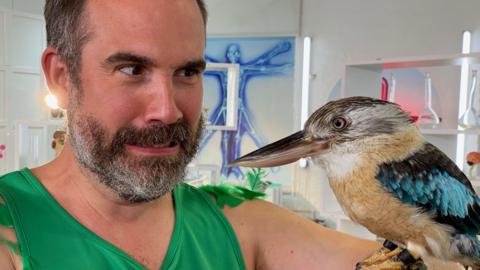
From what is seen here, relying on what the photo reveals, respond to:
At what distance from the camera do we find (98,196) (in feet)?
2.42

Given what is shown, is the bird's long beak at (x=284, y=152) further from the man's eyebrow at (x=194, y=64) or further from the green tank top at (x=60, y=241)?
the green tank top at (x=60, y=241)

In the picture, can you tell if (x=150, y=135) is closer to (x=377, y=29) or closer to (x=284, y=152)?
(x=284, y=152)

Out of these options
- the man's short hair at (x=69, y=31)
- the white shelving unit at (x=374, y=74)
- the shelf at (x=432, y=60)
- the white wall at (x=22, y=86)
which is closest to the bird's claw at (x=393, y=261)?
the man's short hair at (x=69, y=31)

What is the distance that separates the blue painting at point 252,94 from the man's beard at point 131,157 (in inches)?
86.9

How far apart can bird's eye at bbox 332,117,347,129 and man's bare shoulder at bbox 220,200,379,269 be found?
1.51 feet

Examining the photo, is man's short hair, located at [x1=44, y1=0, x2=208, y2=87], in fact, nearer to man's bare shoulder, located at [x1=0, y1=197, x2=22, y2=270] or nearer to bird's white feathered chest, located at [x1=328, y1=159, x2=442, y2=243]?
man's bare shoulder, located at [x1=0, y1=197, x2=22, y2=270]

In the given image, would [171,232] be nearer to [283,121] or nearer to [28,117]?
[28,117]

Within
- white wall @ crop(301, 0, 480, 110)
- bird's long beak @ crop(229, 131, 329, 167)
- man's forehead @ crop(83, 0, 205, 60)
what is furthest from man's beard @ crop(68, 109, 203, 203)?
white wall @ crop(301, 0, 480, 110)

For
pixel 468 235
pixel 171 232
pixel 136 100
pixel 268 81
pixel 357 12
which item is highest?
pixel 357 12

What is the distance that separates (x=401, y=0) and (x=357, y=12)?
264 millimetres

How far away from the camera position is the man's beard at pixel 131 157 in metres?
0.63

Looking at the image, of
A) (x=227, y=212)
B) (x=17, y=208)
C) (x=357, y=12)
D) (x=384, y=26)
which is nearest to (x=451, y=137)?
(x=384, y=26)

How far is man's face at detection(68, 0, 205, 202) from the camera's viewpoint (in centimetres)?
60

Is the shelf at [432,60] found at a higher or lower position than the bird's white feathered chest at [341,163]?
higher
